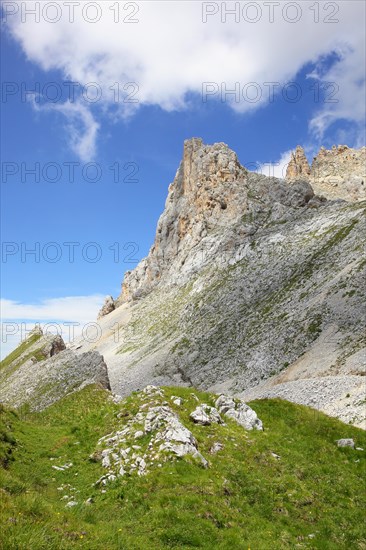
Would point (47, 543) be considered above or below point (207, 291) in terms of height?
below

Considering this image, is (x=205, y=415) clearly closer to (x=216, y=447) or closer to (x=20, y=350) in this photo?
(x=216, y=447)

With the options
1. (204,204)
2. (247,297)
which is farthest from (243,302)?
(204,204)

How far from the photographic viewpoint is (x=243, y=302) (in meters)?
86.7

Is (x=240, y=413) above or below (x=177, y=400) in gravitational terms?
below

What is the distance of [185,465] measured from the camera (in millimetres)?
18812

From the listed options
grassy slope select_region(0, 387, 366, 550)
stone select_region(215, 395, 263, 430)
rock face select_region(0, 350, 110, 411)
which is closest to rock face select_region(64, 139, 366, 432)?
stone select_region(215, 395, 263, 430)

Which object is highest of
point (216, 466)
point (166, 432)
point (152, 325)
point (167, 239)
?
point (167, 239)

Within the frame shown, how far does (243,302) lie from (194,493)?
71.1 meters

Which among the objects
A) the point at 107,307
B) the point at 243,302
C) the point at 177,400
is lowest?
the point at 177,400

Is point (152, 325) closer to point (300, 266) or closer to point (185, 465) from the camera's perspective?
point (300, 266)

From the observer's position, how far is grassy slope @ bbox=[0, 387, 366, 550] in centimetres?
1205

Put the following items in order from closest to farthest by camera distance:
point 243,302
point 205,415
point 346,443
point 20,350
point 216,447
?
point 216,447
point 205,415
point 346,443
point 243,302
point 20,350

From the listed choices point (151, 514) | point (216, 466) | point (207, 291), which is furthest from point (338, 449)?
point (207, 291)

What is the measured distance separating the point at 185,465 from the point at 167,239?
485ft
